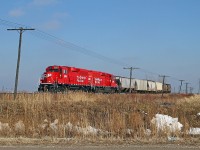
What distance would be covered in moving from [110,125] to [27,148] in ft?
15.7

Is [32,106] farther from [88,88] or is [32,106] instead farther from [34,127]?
[88,88]

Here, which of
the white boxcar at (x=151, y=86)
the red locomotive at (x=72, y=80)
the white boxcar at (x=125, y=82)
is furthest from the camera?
the white boxcar at (x=151, y=86)

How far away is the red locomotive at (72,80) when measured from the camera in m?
47.6

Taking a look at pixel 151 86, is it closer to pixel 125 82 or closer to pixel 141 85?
pixel 141 85

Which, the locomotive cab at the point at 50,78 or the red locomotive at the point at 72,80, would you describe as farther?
the red locomotive at the point at 72,80

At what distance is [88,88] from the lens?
57.3m

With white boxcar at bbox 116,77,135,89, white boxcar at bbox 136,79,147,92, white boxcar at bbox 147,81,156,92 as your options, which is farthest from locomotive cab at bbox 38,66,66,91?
white boxcar at bbox 147,81,156,92

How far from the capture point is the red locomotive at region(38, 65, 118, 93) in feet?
156

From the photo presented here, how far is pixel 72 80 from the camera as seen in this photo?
51219mm

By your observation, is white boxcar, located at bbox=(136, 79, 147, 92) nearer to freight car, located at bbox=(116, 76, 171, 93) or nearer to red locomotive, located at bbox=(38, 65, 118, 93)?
freight car, located at bbox=(116, 76, 171, 93)

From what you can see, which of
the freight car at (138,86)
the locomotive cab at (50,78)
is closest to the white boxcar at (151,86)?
the freight car at (138,86)

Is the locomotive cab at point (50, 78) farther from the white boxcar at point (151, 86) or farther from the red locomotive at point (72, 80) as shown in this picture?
the white boxcar at point (151, 86)

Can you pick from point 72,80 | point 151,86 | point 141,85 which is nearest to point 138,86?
point 141,85

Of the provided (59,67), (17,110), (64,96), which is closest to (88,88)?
(59,67)
